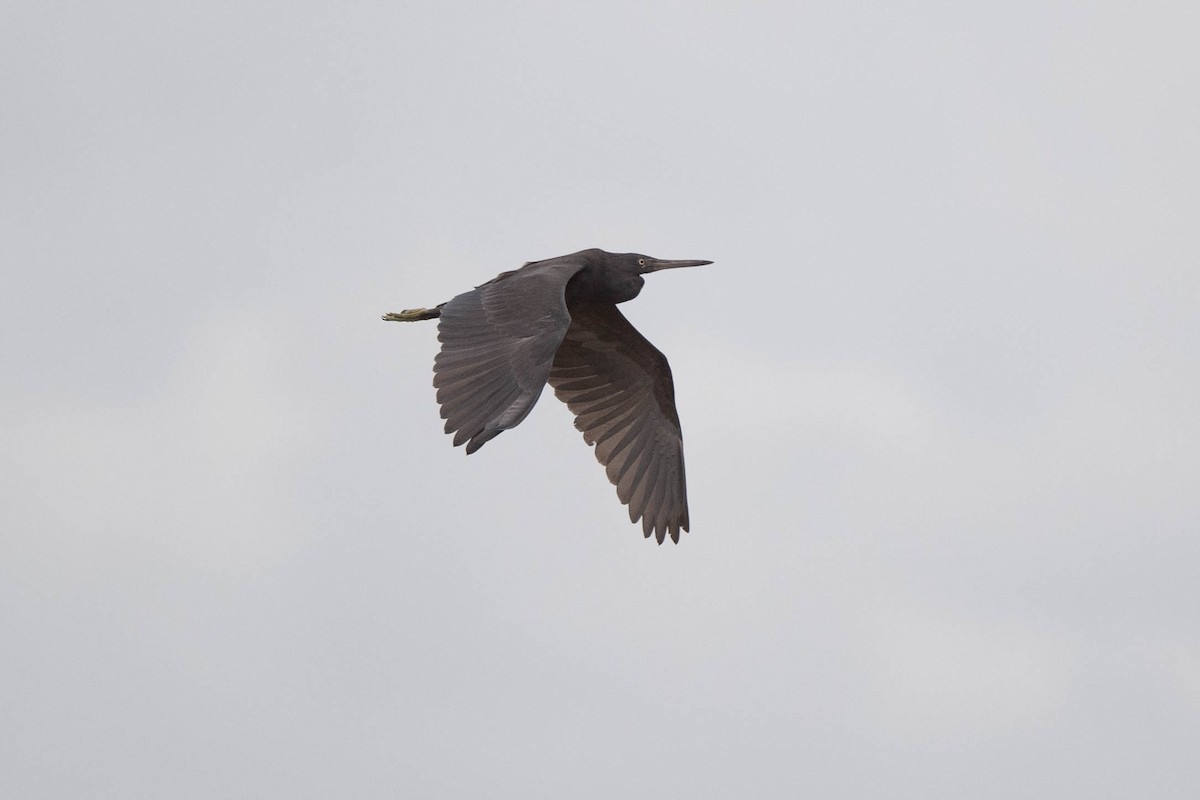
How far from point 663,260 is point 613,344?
116 centimetres

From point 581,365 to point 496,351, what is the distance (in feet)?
14.6

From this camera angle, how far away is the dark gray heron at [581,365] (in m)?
17.2

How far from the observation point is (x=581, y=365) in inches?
866

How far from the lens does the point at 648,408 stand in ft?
72.3

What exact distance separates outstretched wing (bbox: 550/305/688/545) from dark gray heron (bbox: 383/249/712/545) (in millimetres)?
11

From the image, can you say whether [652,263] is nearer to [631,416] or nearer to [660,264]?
[660,264]

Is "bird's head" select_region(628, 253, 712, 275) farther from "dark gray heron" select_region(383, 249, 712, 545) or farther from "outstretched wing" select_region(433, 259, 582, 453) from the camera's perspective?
"outstretched wing" select_region(433, 259, 582, 453)

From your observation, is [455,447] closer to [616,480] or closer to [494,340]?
[494,340]

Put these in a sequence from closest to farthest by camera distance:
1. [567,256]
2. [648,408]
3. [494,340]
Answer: [494,340] → [567,256] → [648,408]

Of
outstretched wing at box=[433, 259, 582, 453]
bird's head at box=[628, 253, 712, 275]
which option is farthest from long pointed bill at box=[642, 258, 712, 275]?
outstretched wing at box=[433, 259, 582, 453]

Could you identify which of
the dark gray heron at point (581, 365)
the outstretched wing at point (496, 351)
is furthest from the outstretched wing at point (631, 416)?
the outstretched wing at point (496, 351)

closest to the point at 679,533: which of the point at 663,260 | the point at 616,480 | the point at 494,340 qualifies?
the point at 616,480

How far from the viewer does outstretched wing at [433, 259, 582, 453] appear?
16.7m

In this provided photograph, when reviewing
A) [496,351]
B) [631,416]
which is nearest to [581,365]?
[631,416]
